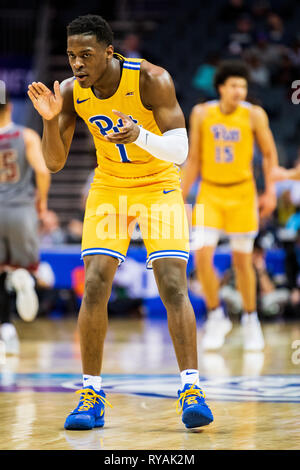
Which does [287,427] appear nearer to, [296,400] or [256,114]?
[296,400]

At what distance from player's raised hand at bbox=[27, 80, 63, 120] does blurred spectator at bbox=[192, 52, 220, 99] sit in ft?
32.6

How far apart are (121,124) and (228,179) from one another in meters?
3.16

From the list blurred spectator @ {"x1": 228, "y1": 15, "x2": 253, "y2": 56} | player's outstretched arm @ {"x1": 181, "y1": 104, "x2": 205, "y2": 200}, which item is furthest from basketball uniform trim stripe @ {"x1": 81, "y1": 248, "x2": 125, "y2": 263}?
blurred spectator @ {"x1": 228, "y1": 15, "x2": 253, "y2": 56}

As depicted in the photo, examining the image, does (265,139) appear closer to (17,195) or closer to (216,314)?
(216,314)

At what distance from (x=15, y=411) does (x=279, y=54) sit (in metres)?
10.7

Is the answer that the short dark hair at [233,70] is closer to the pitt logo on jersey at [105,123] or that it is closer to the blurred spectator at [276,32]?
the pitt logo on jersey at [105,123]

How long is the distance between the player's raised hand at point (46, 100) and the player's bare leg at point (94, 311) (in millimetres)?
649

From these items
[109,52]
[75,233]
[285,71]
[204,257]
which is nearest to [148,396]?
[109,52]

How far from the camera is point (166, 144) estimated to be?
12.0ft

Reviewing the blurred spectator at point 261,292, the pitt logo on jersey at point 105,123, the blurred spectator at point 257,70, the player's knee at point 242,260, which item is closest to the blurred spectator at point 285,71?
the blurred spectator at point 257,70

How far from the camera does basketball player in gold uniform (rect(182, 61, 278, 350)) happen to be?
6.88 meters

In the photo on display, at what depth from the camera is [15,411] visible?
4.13 m
